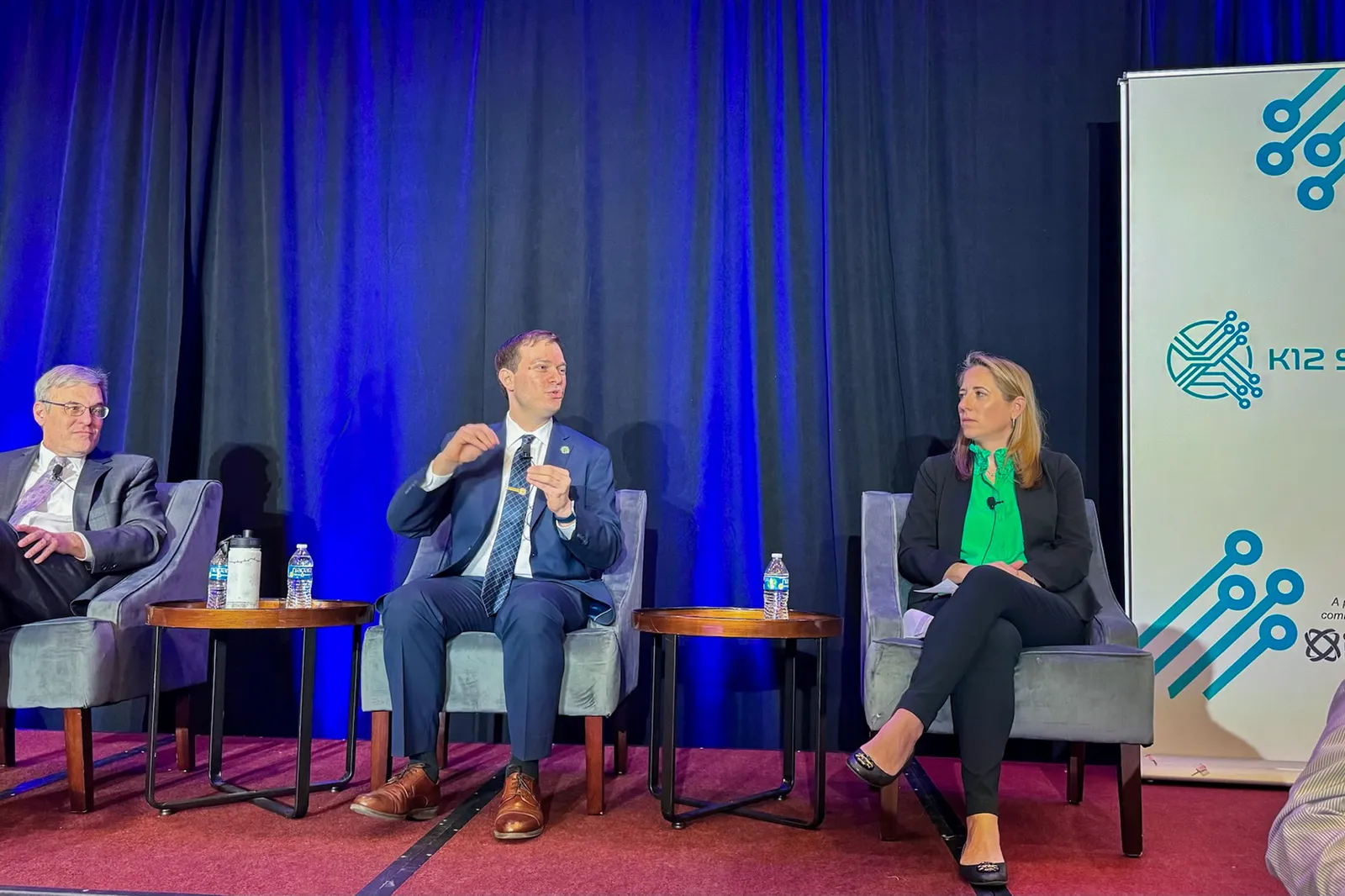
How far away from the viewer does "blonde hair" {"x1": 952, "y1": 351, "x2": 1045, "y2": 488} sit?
296 centimetres

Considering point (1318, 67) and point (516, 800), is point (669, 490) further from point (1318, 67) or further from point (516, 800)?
point (1318, 67)

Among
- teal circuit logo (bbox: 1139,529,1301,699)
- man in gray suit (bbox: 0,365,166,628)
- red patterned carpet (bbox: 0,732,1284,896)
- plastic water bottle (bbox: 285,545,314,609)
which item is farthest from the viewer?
teal circuit logo (bbox: 1139,529,1301,699)

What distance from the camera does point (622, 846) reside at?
2418 mm

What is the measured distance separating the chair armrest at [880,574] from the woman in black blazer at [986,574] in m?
0.05

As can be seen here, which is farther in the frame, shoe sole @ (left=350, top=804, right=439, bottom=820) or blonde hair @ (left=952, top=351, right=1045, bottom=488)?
blonde hair @ (left=952, top=351, right=1045, bottom=488)

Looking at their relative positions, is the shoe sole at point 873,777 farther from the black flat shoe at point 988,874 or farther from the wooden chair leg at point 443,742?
the wooden chair leg at point 443,742

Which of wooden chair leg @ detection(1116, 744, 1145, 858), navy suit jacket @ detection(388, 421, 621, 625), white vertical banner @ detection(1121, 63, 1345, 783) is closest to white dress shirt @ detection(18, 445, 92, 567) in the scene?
navy suit jacket @ detection(388, 421, 621, 625)

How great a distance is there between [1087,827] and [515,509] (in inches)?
65.0

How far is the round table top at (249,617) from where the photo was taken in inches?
98.3

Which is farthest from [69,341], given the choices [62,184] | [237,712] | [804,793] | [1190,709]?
[1190,709]

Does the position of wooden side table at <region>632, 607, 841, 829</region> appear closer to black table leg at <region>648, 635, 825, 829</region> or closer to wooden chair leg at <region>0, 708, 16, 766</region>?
black table leg at <region>648, 635, 825, 829</region>

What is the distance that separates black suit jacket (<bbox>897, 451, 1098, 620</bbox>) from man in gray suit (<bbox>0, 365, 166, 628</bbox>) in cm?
213

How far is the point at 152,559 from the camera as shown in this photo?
3109 mm

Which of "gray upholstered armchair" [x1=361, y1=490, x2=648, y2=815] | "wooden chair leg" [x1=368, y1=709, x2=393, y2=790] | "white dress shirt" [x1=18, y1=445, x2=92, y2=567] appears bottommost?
"wooden chair leg" [x1=368, y1=709, x2=393, y2=790]
